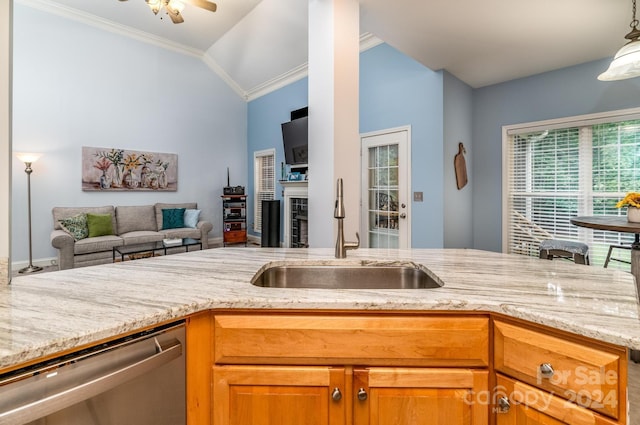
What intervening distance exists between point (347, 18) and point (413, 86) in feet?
6.35

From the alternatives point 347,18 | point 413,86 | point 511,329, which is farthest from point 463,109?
point 511,329

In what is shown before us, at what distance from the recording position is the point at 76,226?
16.0 feet

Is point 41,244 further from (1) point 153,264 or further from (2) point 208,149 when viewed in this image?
(1) point 153,264

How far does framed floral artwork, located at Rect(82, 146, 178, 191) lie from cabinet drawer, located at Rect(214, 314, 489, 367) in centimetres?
582

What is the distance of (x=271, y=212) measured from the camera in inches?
227

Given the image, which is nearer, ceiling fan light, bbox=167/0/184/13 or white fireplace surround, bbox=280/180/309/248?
ceiling fan light, bbox=167/0/184/13

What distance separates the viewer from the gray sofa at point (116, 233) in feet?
14.9

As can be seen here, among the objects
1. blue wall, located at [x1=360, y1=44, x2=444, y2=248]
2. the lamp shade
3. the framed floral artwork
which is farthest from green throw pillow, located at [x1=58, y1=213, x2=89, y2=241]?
blue wall, located at [x1=360, y1=44, x2=444, y2=248]

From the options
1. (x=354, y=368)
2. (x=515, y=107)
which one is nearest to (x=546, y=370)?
(x=354, y=368)

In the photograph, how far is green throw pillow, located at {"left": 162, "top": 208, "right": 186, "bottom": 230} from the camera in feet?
19.5

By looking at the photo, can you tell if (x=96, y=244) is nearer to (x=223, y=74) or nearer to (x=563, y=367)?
(x=223, y=74)

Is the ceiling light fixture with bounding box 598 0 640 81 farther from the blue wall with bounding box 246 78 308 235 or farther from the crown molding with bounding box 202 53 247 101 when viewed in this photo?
the crown molding with bounding box 202 53 247 101

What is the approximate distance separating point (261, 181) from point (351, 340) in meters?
6.53

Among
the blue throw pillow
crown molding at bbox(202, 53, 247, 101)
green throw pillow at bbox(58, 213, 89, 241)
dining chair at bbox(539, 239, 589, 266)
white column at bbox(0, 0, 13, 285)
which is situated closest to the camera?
white column at bbox(0, 0, 13, 285)
